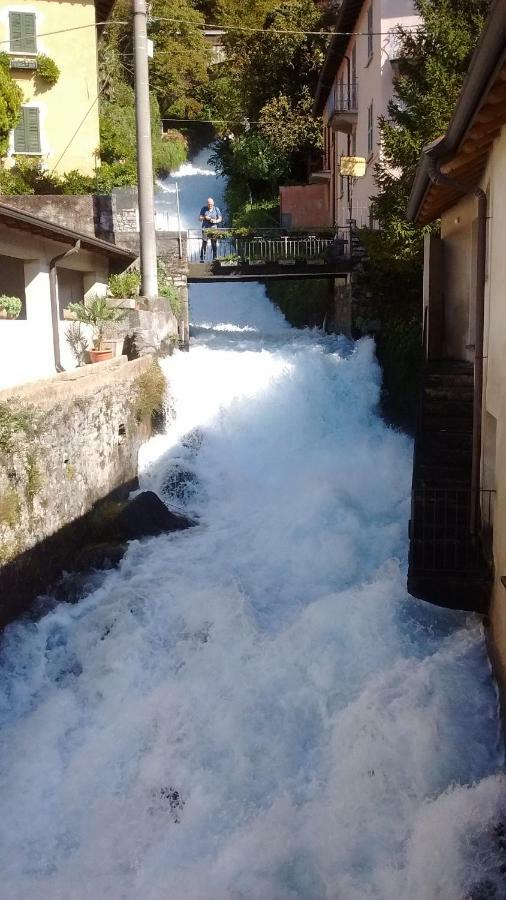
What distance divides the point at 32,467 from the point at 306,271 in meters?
10.5

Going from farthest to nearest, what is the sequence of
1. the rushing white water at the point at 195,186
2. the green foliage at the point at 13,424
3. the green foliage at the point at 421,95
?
the rushing white water at the point at 195,186 < the green foliage at the point at 421,95 < the green foliage at the point at 13,424

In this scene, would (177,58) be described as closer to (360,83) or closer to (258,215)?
(258,215)

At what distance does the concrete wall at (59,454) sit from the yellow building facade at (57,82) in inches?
422

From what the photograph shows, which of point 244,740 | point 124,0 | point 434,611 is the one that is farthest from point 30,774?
point 124,0

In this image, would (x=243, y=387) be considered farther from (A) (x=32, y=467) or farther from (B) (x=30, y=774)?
(B) (x=30, y=774)

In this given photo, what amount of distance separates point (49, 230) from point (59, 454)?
4.33 metres

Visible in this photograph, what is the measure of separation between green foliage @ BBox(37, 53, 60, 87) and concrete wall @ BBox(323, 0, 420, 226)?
24.7ft

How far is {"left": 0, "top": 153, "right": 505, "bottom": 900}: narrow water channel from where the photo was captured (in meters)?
4.94

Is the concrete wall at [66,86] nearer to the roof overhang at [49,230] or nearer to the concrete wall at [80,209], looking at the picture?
the concrete wall at [80,209]

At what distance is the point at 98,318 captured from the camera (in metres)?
14.2

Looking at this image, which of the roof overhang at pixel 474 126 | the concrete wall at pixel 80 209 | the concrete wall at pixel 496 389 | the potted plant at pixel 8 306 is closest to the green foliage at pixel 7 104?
the concrete wall at pixel 80 209

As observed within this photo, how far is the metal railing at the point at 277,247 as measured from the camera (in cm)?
1741

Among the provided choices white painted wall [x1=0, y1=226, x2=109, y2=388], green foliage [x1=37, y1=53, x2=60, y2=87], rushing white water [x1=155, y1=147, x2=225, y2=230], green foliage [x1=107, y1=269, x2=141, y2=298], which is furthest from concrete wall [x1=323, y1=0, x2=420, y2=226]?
rushing white water [x1=155, y1=147, x2=225, y2=230]

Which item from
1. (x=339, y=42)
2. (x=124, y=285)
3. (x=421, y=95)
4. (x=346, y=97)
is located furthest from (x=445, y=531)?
(x=339, y=42)
